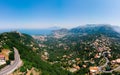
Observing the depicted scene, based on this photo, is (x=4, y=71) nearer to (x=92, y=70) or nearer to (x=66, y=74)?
(x=66, y=74)

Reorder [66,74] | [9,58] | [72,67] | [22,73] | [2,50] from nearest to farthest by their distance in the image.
A: [22,73] < [9,58] < [2,50] < [66,74] < [72,67]

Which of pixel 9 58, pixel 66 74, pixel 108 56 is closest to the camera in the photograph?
pixel 9 58

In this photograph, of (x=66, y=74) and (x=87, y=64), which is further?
(x=87, y=64)

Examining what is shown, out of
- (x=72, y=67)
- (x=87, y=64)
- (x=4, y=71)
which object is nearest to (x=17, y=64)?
(x=4, y=71)

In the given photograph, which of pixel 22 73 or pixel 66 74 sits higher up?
pixel 22 73

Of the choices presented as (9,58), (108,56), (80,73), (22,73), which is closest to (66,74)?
(80,73)

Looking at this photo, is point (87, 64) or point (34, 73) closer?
point (34, 73)

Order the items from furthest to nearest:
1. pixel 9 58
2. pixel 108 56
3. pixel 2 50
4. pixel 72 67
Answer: pixel 108 56 → pixel 72 67 → pixel 2 50 → pixel 9 58

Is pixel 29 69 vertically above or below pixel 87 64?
above

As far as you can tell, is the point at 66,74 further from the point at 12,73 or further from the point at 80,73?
the point at 12,73
